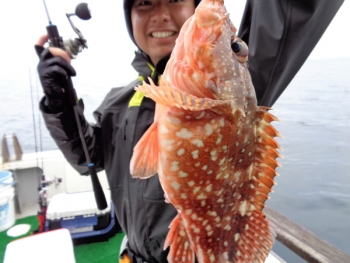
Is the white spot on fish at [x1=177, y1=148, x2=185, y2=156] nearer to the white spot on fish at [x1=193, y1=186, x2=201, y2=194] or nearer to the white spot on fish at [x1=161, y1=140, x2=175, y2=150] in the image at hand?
the white spot on fish at [x1=161, y1=140, x2=175, y2=150]

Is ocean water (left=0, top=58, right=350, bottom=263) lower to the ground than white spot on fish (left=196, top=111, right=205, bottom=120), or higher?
lower

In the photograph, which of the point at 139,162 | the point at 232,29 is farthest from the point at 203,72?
the point at 139,162

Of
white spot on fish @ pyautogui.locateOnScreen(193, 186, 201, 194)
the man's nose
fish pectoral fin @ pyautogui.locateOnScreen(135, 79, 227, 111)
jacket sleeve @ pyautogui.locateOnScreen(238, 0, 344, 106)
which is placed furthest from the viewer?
the man's nose

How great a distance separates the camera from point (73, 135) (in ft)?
6.11

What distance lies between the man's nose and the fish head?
597mm

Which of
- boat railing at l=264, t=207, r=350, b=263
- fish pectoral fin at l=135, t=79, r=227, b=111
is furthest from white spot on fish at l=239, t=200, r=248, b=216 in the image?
boat railing at l=264, t=207, r=350, b=263

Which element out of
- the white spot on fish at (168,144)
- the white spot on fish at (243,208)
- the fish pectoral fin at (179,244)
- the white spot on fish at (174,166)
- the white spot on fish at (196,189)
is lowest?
the fish pectoral fin at (179,244)

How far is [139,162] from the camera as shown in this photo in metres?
1.02

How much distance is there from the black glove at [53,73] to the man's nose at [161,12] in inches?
22.5

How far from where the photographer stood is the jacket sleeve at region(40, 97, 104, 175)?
175cm

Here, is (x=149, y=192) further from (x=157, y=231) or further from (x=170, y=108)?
(x=170, y=108)

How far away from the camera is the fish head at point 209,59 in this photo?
0.95m

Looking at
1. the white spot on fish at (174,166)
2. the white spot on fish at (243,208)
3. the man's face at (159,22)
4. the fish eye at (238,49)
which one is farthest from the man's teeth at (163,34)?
the white spot on fish at (243,208)

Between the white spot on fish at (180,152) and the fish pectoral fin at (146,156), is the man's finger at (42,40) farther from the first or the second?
the white spot on fish at (180,152)
